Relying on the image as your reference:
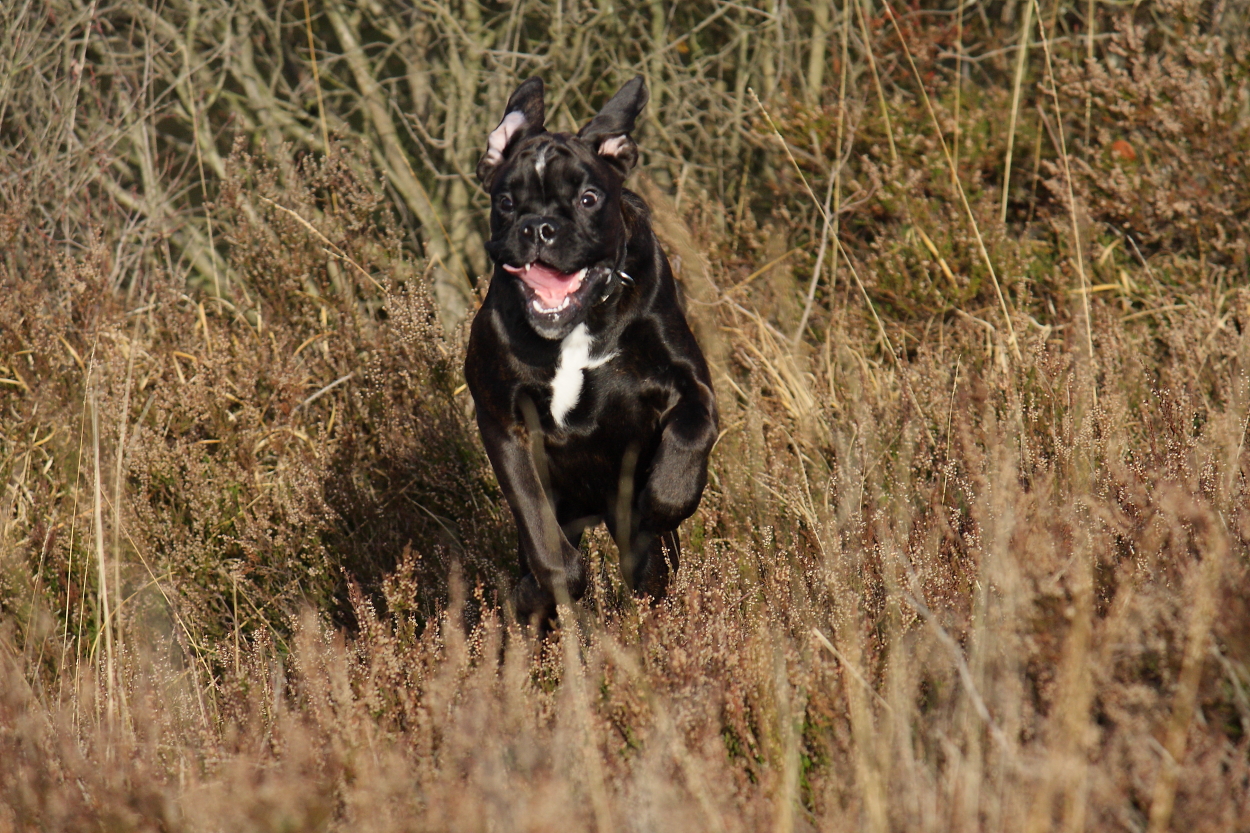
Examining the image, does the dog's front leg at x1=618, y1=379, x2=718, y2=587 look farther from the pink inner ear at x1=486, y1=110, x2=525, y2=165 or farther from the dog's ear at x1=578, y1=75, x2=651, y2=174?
the pink inner ear at x1=486, y1=110, x2=525, y2=165

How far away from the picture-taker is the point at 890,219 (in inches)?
235

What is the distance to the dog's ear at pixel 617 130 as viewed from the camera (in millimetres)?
3906

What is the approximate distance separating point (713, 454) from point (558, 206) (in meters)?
1.29

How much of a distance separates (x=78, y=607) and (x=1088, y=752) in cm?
338

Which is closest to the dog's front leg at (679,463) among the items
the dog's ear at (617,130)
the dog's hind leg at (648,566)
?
the dog's hind leg at (648,566)

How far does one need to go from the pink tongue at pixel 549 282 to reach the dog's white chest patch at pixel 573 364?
4.2 inches

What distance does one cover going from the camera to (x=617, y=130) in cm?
390

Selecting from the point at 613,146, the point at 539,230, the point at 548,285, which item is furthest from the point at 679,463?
the point at 613,146

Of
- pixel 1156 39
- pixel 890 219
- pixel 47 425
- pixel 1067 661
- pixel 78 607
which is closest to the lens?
pixel 1067 661

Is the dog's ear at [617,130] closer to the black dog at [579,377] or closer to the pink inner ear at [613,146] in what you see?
the pink inner ear at [613,146]

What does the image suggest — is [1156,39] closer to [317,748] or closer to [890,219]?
[890,219]

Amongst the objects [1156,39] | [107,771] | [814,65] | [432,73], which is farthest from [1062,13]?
[107,771]

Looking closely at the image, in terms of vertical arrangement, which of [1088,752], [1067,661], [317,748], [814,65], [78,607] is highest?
[814,65]

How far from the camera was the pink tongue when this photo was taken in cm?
347
